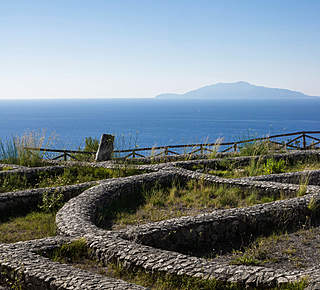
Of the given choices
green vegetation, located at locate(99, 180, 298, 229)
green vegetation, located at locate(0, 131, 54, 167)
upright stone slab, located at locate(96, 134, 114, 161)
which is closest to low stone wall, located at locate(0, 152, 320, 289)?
green vegetation, located at locate(99, 180, 298, 229)

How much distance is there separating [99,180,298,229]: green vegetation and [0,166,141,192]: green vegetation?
1.61m

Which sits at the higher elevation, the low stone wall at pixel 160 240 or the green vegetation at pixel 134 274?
the low stone wall at pixel 160 240

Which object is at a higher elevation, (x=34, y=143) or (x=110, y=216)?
(x=34, y=143)

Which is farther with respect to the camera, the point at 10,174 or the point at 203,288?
the point at 10,174

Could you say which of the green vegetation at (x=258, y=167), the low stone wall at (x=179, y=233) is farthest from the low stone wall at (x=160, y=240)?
the green vegetation at (x=258, y=167)

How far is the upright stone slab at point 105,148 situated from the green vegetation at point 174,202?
129 inches

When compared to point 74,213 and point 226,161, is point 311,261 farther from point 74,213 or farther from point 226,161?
point 226,161

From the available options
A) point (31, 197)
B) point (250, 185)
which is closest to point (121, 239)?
point (31, 197)

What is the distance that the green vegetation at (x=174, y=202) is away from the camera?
735cm

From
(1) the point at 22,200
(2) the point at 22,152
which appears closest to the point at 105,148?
(2) the point at 22,152

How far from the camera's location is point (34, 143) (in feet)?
39.8

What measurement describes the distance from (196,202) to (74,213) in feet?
8.93

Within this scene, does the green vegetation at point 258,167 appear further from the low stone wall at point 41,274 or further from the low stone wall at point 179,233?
the low stone wall at point 41,274

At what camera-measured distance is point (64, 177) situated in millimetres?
9750
